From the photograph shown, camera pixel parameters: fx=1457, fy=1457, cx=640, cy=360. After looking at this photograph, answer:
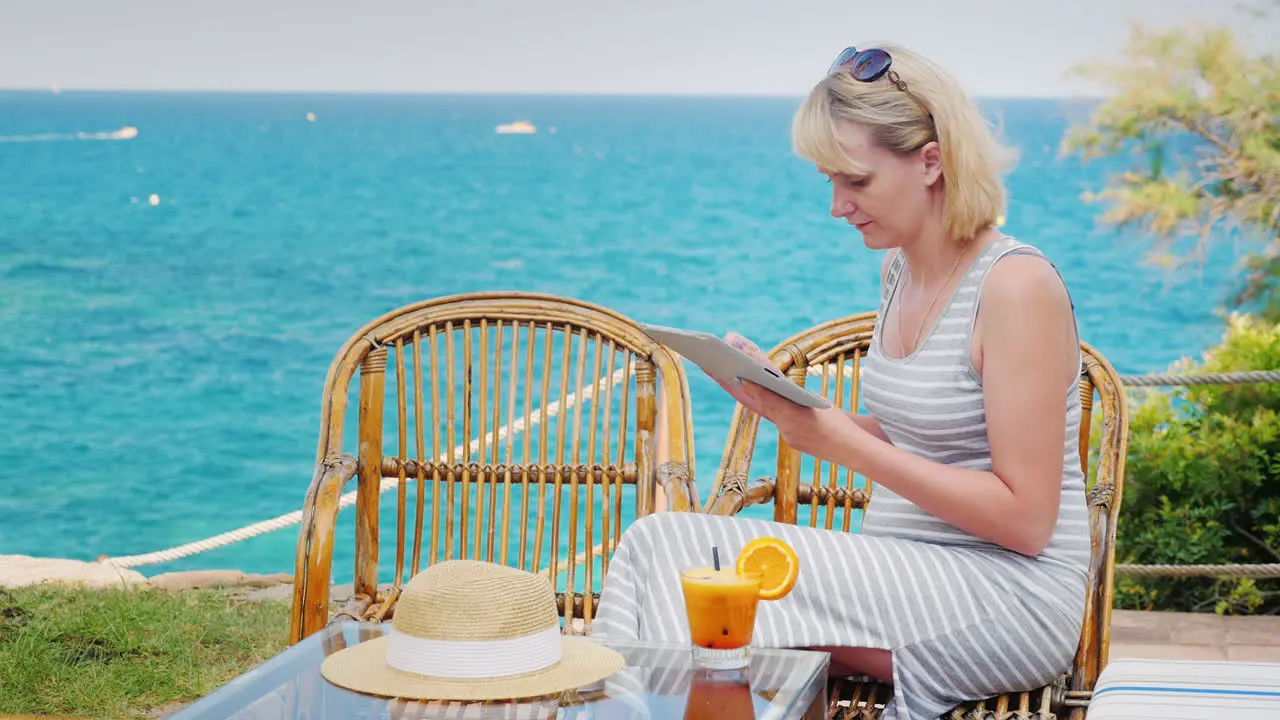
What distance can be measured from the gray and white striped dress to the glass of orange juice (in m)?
0.15

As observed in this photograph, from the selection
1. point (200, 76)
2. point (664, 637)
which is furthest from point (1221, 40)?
point (200, 76)

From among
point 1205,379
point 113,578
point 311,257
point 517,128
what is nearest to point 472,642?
point 1205,379

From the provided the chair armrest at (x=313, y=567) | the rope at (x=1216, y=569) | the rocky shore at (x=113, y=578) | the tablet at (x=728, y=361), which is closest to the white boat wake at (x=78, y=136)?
the rocky shore at (x=113, y=578)

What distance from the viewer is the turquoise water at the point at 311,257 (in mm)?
13500

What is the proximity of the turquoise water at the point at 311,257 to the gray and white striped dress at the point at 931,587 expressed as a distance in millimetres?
9123

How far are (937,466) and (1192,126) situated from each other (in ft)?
18.7

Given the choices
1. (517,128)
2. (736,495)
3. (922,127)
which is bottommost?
(736,495)

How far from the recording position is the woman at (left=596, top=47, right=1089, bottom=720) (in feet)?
5.45

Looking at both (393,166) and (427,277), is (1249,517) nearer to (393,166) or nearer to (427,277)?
(427,277)

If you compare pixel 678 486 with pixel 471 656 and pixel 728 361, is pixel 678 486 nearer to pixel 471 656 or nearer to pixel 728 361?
pixel 728 361

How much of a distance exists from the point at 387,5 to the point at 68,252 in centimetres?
662

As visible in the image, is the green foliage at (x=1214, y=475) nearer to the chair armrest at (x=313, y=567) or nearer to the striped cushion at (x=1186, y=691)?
the striped cushion at (x=1186, y=691)

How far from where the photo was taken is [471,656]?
1.40 m

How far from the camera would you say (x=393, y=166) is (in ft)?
83.9
